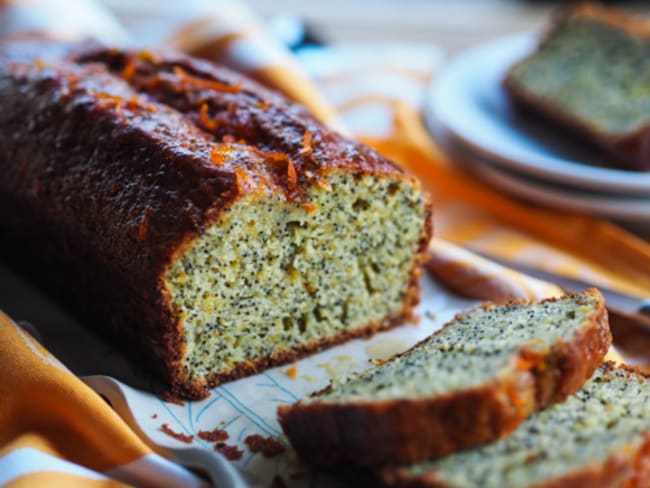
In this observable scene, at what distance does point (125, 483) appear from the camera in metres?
3.10

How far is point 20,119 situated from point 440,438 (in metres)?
2.68

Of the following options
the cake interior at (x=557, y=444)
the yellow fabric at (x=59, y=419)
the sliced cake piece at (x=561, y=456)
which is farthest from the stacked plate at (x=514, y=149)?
the yellow fabric at (x=59, y=419)

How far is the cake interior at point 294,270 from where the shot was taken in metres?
→ 3.44

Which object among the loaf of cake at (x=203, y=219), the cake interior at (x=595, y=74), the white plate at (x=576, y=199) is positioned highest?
the loaf of cake at (x=203, y=219)

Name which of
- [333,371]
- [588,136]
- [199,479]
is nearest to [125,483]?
[199,479]

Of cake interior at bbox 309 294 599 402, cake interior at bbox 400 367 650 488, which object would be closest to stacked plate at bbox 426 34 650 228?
cake interior at bbox 309 294 599 402

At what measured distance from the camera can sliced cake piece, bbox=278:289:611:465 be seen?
286 centimetres

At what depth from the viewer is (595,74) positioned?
5.78m

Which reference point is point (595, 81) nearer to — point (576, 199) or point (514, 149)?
point (514, 149)

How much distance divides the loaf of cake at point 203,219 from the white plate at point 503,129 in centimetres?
142

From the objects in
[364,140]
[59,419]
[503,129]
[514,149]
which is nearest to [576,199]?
[514,149]

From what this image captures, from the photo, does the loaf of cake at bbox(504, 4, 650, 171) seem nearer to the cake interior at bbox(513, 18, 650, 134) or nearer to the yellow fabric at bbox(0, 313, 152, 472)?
the cake interior at bbox(513, 18, 650, 134)

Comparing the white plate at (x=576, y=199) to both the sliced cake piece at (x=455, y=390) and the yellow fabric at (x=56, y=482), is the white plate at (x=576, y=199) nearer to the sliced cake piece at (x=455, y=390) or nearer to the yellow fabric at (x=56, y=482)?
the sliced cake piece at (x=455, y=390)

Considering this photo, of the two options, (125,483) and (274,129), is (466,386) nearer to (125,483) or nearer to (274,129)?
(125,483)
